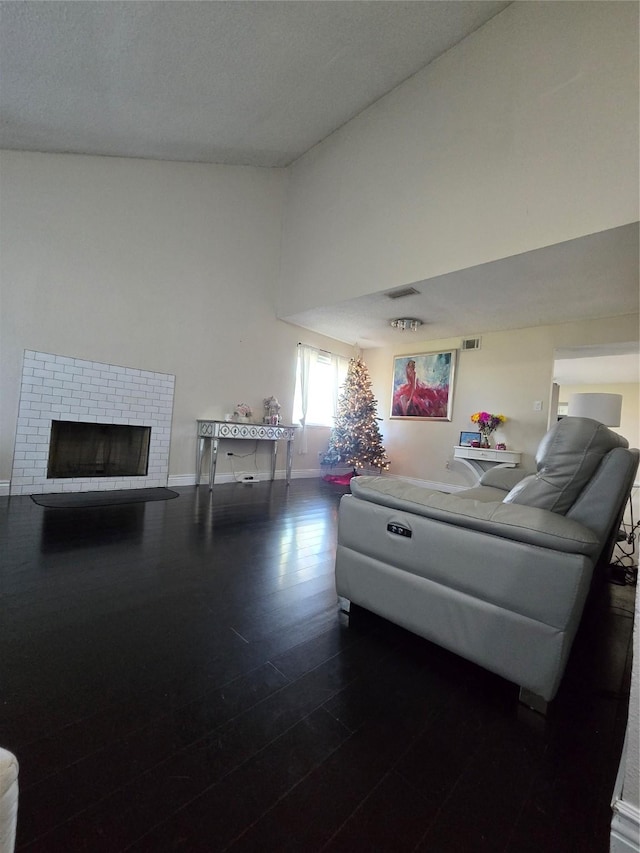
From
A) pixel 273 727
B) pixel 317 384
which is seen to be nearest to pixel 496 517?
pixel 273 727

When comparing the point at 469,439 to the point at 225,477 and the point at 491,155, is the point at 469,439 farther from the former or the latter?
the point at 225,477

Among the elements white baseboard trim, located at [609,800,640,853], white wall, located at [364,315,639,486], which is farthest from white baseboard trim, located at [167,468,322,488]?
white baseboard trim, located at [609,800,640,853]

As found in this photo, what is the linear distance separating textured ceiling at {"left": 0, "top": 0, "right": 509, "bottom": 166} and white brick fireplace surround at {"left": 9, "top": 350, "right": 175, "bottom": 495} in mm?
2140

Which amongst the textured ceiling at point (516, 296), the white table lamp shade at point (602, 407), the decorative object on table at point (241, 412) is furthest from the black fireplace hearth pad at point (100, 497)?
the white table lamp shade at point (602, 407)

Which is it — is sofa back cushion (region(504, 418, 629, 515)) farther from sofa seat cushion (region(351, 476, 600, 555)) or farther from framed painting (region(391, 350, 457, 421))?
framed painting (region(391, 350, 457, 421))

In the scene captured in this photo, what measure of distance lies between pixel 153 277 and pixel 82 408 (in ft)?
5.71

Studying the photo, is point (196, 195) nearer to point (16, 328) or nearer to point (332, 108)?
point (332, 108)

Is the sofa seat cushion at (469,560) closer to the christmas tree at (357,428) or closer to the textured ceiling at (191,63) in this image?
the textured ceiling at (191,63)

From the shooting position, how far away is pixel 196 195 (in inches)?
178

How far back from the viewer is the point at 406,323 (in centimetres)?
499

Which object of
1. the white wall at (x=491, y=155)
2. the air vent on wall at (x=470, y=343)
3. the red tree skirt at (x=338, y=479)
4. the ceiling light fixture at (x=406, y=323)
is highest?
the white wall at (x=491, y=155)

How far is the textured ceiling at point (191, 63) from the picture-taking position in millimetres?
2762

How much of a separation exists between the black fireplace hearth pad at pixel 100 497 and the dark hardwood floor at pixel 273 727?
4.92ft

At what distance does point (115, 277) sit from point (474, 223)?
3.79 meters
